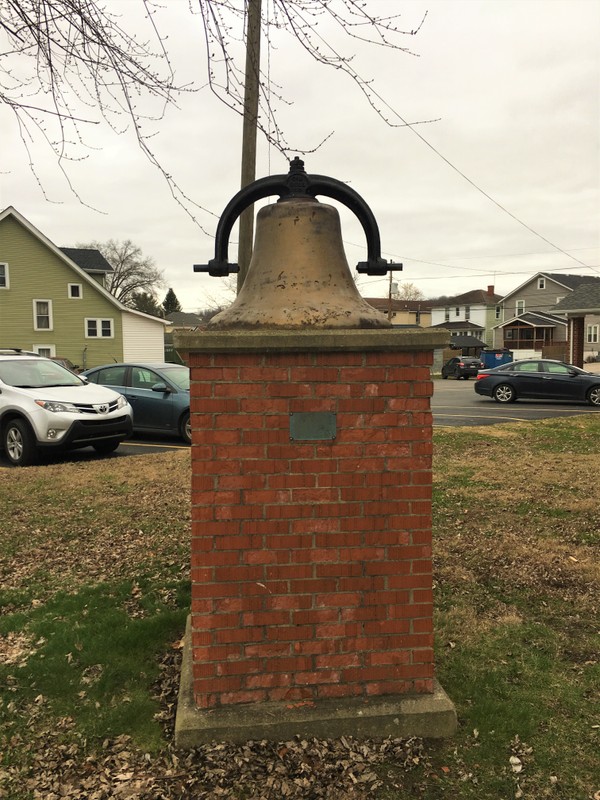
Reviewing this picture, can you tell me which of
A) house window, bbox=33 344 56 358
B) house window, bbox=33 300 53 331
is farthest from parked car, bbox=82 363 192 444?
house window, bbox=33 300 53 331

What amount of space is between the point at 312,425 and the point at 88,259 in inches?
1529

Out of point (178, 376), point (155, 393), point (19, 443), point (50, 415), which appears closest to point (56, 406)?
point (50, 415)

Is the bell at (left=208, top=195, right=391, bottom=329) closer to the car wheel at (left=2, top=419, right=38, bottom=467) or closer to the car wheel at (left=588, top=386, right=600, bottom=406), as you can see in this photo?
the car wheel at (left=2, top=419, right=38, bottom=467)

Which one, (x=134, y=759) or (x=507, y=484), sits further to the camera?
(x=507, y=484)

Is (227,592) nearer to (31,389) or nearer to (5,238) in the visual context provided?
(31,389)

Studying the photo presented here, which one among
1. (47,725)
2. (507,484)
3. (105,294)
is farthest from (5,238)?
(47,725)

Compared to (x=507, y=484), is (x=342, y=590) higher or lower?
higher

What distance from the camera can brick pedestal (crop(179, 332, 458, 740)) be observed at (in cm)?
241

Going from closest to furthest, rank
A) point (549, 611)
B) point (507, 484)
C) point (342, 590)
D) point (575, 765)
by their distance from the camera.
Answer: point (575, 765), point (342, 590), point (549, 611), point (507, 484)

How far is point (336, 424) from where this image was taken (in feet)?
7.98

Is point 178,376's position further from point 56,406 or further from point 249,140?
point 249,140

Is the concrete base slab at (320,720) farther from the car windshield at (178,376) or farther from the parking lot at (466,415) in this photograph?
the car windshield at (178,376)

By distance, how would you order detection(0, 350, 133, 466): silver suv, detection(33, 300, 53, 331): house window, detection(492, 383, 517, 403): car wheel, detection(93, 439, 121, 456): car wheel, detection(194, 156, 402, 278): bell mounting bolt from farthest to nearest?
detection(33, 300, 53, 331): house window < detection(492, 383, 517, 403): car wheel < detection(93, 439, 121, 456): car wheel < detection(0, 350, 133, 466): silver suv < detection(194, 156, 402, 278): bell mounting bolt

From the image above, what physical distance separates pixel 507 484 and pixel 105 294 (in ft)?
99.1
